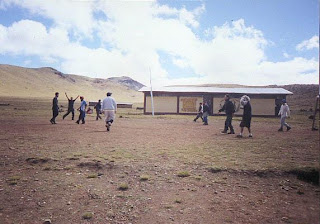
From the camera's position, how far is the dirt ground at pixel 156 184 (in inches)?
146

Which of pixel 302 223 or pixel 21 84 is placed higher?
pixel 21 84

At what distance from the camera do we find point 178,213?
376 centimetres

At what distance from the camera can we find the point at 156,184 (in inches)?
193

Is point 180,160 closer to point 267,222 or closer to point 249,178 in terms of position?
point 249,178

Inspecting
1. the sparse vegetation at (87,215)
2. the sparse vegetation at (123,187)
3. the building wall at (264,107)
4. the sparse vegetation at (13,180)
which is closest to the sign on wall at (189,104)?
the building wall at (264,107)

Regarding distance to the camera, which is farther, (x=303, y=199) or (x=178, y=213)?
(x=303, y=199)

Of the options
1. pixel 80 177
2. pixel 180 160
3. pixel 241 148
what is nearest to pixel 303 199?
pixel 180 160

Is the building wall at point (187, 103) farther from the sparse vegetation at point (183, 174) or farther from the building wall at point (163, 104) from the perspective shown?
the sparse vegetation at point (183, 174)

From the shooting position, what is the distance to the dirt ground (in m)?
3.72

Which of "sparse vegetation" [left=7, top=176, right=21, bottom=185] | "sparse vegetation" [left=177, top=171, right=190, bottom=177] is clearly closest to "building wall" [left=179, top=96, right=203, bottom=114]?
"sparse vegetation" [left=177, top=171, right=190, bottom=177]

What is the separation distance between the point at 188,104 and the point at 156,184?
84.5 ft

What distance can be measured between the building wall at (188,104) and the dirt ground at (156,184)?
22.2 metres

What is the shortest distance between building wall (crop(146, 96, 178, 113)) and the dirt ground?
876 inches

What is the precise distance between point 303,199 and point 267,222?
1340mm
